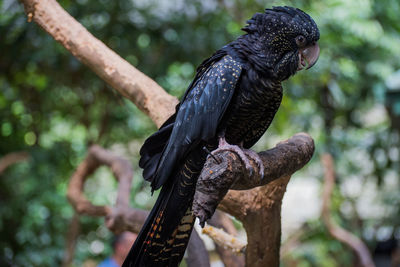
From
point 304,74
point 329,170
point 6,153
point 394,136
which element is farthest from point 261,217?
point 394,136

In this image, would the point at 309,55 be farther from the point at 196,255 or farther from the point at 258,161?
the point at 196,255

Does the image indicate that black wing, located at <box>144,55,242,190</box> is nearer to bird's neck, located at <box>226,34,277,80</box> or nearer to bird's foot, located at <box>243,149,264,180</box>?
bird's neck, located at <box>226,34,277,80</box>

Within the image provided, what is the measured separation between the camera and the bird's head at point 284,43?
1755mm

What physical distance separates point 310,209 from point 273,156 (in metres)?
5.15

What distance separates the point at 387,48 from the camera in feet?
15.4

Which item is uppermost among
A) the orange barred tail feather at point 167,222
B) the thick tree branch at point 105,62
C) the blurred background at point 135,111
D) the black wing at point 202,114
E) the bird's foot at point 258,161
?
the blurred background at point 135,111

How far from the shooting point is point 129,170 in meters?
2.86

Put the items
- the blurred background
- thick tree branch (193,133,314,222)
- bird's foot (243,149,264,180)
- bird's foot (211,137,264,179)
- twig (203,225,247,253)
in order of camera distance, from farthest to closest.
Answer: the blurred background → twig (203,225,247,253) → bird's foot (243,149,264,180) → bird's foot (211,137,264,179) → thick tree branch (193,133,314,222)

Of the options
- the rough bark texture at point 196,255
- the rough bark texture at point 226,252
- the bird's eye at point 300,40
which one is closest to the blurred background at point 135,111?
the rough bark texture at point 226,252

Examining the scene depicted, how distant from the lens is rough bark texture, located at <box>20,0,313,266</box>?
6.19 ft

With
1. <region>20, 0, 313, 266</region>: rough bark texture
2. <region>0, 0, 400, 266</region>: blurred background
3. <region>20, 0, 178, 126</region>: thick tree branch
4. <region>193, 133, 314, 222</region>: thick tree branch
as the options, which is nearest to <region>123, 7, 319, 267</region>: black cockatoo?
<region>193, 133, 314, 222</region>: thick tree branch

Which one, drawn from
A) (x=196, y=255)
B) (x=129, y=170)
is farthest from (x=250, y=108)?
(x=129, y=170)

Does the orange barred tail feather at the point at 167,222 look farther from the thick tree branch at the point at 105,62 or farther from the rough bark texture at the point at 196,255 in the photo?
the thick tree branch at the point at 105,62

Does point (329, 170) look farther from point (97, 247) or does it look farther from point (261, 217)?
point (97, 247)
